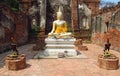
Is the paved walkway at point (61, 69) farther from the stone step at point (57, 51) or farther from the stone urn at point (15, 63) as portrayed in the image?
the stone step at point (57, 51)

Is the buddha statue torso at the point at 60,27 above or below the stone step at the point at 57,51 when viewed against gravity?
above

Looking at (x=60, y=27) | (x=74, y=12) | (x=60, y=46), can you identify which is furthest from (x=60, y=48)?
(x=74, y=12)

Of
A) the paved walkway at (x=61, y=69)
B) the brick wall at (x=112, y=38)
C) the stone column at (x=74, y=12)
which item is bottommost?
the paved walkway at (x=61, y=69)

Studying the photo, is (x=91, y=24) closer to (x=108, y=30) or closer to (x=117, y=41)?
(x=108, y=30)

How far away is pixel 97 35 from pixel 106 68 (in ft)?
30.0

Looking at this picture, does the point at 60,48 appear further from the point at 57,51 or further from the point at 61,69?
the point at 61,69

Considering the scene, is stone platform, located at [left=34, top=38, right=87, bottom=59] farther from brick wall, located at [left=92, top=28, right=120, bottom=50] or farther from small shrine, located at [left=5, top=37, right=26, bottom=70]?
brick wall, located at [left=92, top=28, right=120, bottom=50]

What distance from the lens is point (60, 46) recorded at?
34.8ft

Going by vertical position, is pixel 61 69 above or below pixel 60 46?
below

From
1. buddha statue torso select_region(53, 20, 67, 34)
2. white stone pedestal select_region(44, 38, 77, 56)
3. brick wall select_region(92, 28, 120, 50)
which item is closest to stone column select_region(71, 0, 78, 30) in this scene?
brick wall select_region(92, 28, 120, 50)

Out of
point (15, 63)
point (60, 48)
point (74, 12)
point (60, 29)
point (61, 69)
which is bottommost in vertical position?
point (61, 69)

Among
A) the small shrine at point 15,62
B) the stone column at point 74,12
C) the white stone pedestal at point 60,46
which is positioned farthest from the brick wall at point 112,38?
the small shrine at point 15,62

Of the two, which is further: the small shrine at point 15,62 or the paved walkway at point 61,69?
the small shrine at point 15,62

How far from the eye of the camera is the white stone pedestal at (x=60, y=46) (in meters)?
10.5
